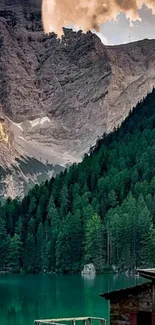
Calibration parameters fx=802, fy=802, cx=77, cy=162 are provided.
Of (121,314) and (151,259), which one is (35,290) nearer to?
(151,259)

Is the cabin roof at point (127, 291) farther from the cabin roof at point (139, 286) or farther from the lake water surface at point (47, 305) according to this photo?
the lake water surface at point (47, 305)

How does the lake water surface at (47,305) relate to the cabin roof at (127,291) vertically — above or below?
above

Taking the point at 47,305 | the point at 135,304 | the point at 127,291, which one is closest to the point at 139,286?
the point at 127,291

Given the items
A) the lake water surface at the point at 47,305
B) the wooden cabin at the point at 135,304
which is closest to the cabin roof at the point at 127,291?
the wooden cabin at the point at 135,304

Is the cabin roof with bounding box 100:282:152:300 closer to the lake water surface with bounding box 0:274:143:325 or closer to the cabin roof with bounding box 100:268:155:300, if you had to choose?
the cabin roof with bounding box 100:268:155:300

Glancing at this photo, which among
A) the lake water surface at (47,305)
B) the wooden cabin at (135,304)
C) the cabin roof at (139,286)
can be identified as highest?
the lake water surface at (47,305)

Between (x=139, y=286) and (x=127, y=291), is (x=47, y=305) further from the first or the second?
(x=139, y=286)

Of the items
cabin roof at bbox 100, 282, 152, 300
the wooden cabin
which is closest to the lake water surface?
the wooden cabin

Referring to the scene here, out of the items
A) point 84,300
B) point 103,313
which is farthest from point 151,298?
point 84,300
